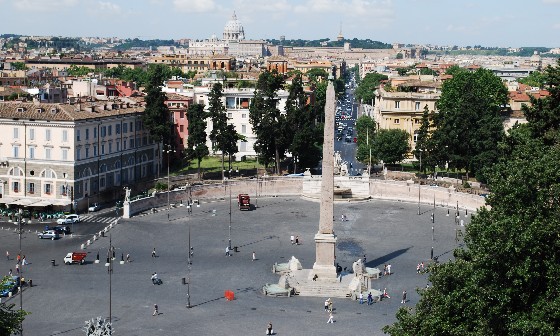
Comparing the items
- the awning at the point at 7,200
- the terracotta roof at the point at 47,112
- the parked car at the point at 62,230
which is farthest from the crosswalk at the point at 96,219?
the terracotta roof at the point at 47,112

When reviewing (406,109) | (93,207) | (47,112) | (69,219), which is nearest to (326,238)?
(69,219)

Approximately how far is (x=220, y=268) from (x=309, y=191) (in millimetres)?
27195

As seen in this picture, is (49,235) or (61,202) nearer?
(49,235)

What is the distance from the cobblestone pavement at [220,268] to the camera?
4262 cm

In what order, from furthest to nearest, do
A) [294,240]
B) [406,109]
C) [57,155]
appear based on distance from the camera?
[406,109]
[57,155]
[294,240]

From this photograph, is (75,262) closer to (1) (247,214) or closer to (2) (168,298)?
(2) (168,298)

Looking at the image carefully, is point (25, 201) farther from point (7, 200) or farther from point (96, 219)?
point (96, 219)

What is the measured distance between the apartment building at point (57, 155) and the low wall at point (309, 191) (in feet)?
18.7

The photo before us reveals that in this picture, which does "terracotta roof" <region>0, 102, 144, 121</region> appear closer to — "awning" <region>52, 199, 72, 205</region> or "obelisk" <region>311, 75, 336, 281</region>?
"awning" <region>52, 199, 72, 205</region>

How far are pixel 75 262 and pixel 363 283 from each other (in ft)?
55.3

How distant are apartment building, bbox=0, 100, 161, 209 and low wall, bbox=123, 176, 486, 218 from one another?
18.7ft

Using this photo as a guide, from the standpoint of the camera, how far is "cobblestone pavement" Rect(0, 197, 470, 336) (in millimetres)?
42625

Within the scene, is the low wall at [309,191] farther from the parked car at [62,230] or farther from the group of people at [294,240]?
the group of people at [294,240]

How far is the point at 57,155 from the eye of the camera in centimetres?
7069
